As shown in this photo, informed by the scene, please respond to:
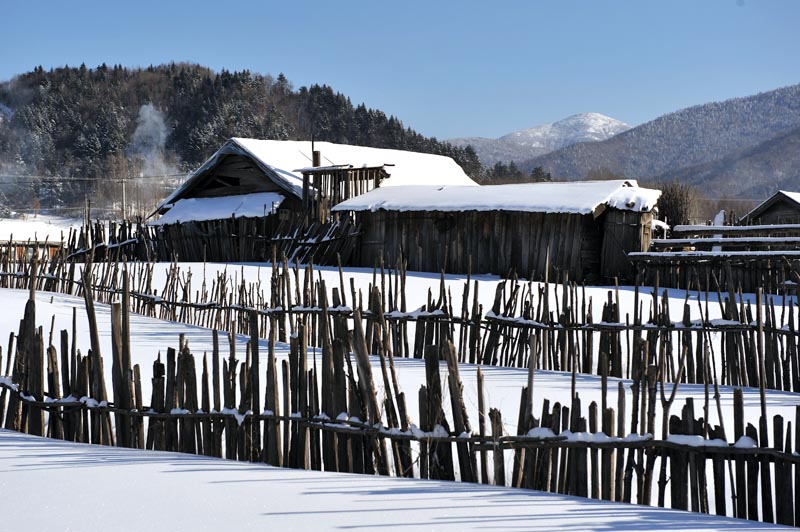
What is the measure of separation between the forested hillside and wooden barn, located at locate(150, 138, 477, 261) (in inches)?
2252

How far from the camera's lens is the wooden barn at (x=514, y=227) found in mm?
18438

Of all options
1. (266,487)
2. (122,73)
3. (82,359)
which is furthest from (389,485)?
(122,73)

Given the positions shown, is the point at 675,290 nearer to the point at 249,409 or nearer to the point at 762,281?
the point at 762,281

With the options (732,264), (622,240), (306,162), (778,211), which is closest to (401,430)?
(732,264)

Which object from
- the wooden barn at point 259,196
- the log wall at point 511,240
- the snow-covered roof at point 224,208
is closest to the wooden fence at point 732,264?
the log wall at point 511,240

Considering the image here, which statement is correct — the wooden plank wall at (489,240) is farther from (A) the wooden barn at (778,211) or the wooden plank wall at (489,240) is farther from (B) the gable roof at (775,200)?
(B) the gable roof at (775,200)

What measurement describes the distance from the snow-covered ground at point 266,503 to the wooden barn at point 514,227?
1274cm

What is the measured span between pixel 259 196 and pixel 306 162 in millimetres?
2667

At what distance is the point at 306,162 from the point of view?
27.6 meters

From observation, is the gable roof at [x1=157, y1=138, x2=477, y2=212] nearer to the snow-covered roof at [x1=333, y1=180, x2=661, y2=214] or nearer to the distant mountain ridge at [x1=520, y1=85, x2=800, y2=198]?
the snow-covered roof at [x1=333, y1=180, x2=661, y2=214]

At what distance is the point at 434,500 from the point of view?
4.07m

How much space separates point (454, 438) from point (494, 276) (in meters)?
15.1

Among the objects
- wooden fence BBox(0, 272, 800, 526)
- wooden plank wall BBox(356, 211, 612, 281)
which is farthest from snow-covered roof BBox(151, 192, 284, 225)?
Answer: wooden fence BBox(0, 272, 800, 526)

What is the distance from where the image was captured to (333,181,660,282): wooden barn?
18.4m
